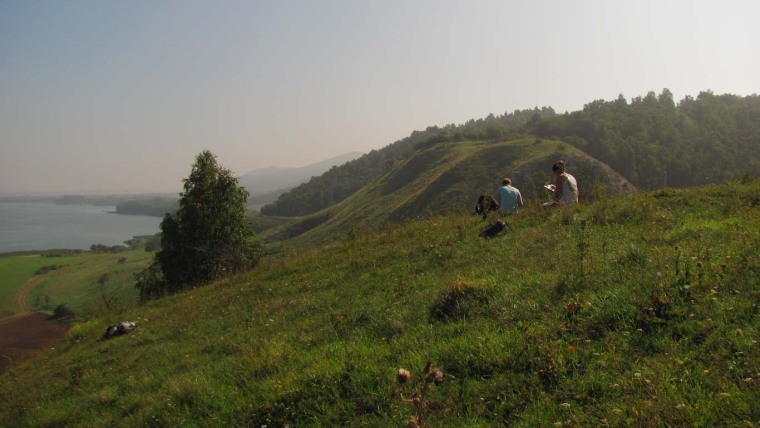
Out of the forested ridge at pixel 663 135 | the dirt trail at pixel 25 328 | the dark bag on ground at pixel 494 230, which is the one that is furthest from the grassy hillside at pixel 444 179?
the dark bag on ground at pixel 494 230

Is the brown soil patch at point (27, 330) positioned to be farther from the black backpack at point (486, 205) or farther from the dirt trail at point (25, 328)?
the black backpack at point (486, 205)

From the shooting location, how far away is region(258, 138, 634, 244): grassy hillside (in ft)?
267

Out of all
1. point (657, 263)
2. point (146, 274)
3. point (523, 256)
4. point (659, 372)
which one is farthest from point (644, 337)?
point (146, 274)

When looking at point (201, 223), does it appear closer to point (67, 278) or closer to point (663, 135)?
point (67, 278)

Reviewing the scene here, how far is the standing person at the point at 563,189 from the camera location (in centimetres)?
1074

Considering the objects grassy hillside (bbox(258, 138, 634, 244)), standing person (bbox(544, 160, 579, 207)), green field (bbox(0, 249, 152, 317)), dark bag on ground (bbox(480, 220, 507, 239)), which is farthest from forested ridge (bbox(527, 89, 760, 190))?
green field (bbox(0, 249, 152, 317))

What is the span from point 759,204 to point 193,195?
2847 cm

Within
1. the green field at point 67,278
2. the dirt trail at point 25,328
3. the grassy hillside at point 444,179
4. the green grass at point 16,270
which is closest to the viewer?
the dirt trail at point 25,328

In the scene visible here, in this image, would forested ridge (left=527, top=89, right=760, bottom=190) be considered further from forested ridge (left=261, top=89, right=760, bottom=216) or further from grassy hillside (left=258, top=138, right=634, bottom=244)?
grassy hillside (left=258, top=138, right=634, bottom=244)

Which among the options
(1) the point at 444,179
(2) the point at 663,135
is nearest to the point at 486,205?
(1) the point at 444,179

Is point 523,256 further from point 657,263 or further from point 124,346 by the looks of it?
point 124,346

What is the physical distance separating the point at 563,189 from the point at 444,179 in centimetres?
8162

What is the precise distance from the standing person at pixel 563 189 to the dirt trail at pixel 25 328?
633 inches

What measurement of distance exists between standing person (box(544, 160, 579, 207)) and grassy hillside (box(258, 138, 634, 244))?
2204 inches
